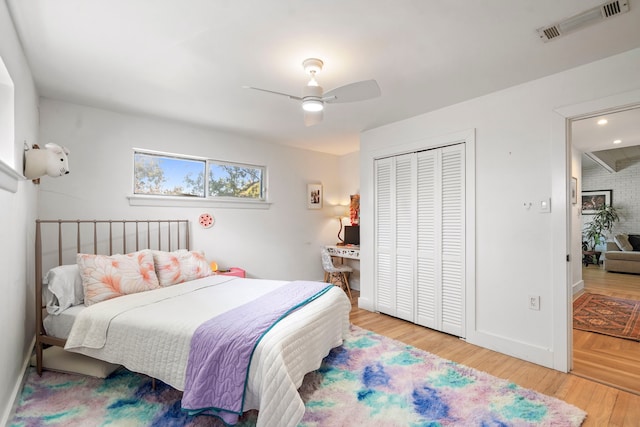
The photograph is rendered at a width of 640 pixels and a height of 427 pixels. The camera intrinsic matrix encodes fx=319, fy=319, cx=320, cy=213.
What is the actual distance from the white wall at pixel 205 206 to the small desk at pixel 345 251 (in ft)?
1.08

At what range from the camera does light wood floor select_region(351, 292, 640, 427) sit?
199 centimetres

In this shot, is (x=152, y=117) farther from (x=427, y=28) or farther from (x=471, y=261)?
(x=471, y=261)

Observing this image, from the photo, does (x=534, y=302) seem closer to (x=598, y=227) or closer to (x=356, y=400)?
(x=356, y=400)

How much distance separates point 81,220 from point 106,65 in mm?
1620

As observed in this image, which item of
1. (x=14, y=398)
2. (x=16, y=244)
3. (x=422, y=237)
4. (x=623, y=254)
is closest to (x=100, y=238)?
(x=16, y=244)

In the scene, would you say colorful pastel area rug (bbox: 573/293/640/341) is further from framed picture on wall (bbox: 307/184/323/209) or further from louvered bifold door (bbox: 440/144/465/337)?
framed picture on wall (bbox: 307/184/323/209)

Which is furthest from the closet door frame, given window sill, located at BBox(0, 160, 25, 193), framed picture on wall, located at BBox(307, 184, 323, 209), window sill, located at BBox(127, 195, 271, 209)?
window sill, located at BBox(0, 160, 25, 193)

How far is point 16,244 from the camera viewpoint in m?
2.06

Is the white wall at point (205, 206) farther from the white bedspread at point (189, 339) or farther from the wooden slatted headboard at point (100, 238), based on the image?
the white bedspread at point (189, 339)

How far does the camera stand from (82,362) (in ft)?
7.97

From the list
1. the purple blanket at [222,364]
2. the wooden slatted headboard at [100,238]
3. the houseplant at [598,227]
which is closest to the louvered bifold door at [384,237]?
the purple blanket at [222,364]

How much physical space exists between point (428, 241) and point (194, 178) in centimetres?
296

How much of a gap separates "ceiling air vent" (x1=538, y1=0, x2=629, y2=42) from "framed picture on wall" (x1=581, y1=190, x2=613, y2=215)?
8.25 metres

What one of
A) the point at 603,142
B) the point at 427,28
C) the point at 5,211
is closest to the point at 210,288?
the point at 5,211
